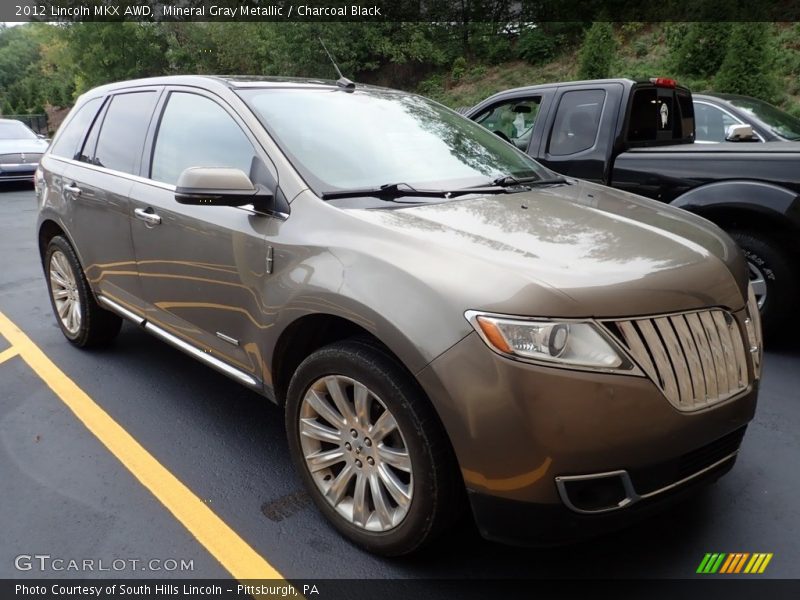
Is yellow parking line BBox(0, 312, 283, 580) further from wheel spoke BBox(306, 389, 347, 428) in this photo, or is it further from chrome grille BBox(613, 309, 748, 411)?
chrome grille BBox(613, 309, 748, 411)

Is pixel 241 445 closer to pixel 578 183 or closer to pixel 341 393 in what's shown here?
pixel 341 393

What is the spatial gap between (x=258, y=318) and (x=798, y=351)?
3638 millimetres

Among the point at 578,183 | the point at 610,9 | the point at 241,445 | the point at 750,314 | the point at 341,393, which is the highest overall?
the point at 610,9

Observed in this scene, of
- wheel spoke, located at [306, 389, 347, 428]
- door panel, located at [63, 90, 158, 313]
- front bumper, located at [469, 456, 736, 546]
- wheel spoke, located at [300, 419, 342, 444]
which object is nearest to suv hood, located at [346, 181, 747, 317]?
front bumper, located at [469, 456, 736, 546]

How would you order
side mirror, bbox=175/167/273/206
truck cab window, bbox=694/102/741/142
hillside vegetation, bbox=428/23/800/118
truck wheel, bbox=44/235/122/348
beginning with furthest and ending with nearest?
hillside vegetation, bbox=428/23/800/118
truck cab window, bbox=694/102/741/142
truck wheel, bbox=44/235/122/348
side mirror, bbox=175/167/273/206

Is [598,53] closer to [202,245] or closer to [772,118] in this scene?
[772,118]

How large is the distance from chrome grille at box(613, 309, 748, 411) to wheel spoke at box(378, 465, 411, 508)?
89 cm

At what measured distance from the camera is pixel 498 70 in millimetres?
24688

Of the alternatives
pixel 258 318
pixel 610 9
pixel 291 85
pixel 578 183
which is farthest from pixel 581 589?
pixel 610 9

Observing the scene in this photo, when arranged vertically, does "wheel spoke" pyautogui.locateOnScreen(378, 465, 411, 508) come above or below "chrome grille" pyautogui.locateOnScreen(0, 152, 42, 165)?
above

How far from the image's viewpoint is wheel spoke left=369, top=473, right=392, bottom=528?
2.35 m

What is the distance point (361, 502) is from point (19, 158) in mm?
14468

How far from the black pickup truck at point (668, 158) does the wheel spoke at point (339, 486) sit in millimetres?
3085

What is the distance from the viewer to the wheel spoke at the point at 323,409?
8.02 ft
